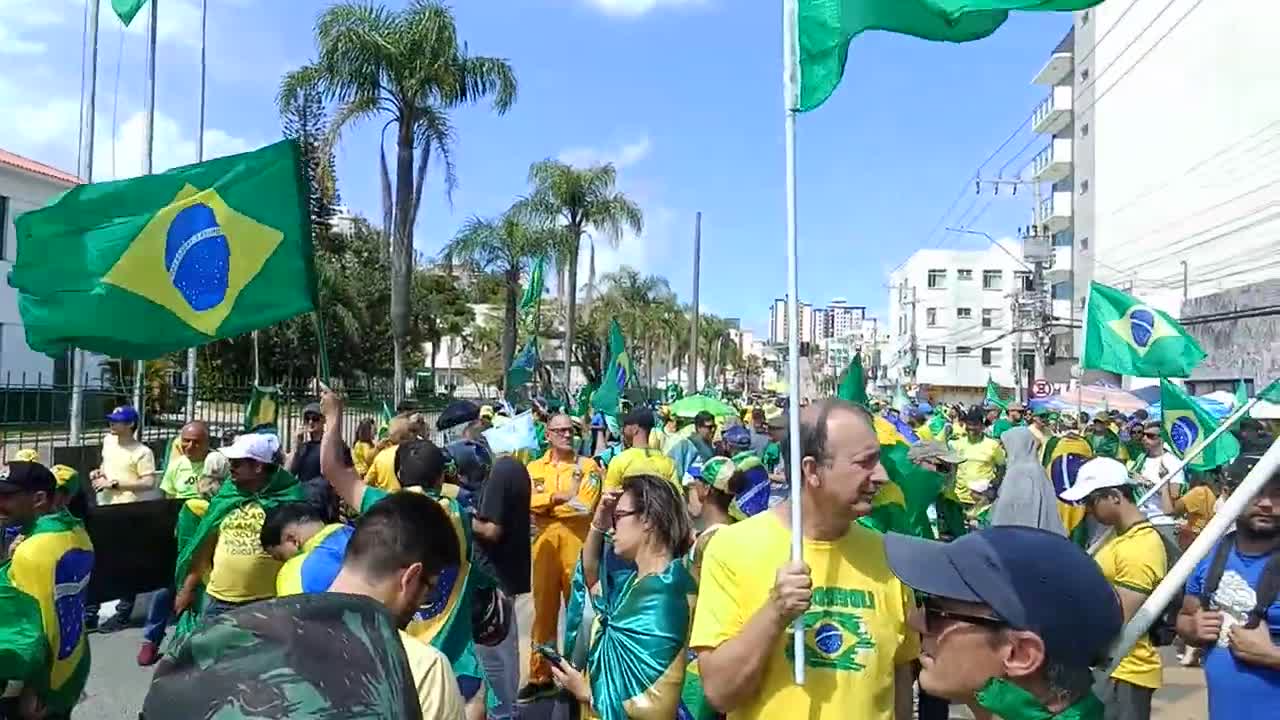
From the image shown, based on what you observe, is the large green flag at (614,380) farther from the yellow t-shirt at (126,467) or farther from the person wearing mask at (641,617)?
the person wearing mask at (641,617)

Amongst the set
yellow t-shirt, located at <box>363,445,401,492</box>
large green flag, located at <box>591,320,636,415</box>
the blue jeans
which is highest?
large green flag, located at <box>591,320,636,415</box>

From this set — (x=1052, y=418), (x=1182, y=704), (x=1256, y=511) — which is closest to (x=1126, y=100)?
(x=1052, y=418)

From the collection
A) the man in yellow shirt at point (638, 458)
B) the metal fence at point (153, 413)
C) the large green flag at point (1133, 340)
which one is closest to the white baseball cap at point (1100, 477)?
the man in yellow shirt at point (638, 458)

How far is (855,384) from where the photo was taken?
667cm

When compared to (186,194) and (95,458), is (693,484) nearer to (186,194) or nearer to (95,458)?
(186,194)

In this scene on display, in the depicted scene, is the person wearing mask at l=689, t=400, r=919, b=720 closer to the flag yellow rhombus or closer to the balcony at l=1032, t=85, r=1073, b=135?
the flag yellow rhombus

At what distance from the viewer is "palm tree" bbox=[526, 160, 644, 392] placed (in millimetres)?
30781

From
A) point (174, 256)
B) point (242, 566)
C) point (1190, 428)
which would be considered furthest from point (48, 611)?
point (1190, 428)

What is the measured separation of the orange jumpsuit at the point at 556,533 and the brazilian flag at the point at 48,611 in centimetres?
331

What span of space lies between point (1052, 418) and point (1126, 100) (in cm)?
2719

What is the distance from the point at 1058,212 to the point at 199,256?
52.8 meters

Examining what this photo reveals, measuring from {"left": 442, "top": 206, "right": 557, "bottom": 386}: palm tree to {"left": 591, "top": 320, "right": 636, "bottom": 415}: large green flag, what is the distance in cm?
1318

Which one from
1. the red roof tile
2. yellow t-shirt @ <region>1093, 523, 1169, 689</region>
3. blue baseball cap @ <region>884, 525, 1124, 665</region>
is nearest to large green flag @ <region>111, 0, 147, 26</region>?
yellow t-shirt @ <region>1093, 523, 1169, 689</region>

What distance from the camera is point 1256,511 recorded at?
402 centimetres
